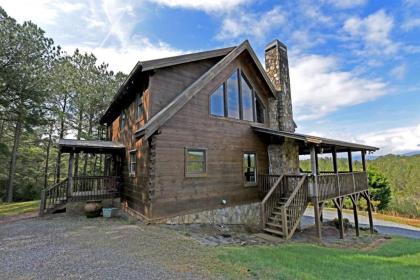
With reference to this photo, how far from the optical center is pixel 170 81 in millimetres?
9703

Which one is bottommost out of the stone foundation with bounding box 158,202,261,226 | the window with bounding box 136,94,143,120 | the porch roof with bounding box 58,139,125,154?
the stone foundation with bounding box 158,202,261,226

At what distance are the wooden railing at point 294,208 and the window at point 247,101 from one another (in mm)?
3954

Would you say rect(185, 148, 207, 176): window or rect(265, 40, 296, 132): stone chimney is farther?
rect(265, 40, 296, 132): stone chimney

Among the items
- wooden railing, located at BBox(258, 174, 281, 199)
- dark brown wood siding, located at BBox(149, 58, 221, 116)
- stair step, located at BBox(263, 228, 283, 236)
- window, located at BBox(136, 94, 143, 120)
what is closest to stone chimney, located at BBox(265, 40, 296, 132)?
wooden railing, located at BBox(258, 174, 281, 199)

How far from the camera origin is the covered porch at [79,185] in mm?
10219

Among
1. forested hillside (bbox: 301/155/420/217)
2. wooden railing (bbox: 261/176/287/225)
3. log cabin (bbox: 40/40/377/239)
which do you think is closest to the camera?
log cabin (bbox: 40/40/377/239)

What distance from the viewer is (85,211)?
32.7 ft

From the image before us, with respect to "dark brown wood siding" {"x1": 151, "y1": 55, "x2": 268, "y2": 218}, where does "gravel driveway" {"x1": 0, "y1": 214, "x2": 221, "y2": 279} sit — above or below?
below

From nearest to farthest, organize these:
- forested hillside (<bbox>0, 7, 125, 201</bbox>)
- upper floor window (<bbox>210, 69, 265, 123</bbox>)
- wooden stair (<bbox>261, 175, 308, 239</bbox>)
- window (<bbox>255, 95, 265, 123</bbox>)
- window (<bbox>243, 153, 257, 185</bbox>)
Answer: wooden stair (<bbox>261, 175, 308, 239</bbox>) < upper floor window (<bbox>210, 69, 265, 123</bbox>) < window (<bbox>243, 153, 257, 185</bbox>) < window (<bbox>255, 95, 265, 123</bbox>) < forested hillside (<bbox>0, 7, 125, 201</bbox>)

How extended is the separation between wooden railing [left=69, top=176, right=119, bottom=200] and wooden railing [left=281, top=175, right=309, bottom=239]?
823 cm

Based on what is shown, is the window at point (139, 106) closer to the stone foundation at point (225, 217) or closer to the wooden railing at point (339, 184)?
the stone foundation at point (225, 217)

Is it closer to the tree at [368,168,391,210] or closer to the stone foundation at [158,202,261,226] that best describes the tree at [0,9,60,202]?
the stone foundation at [158,202,261,226]

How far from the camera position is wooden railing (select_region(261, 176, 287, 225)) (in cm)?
884

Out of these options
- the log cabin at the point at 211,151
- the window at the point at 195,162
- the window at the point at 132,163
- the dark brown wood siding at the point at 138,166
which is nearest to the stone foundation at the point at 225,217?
the log cabin at the point at 211,151
